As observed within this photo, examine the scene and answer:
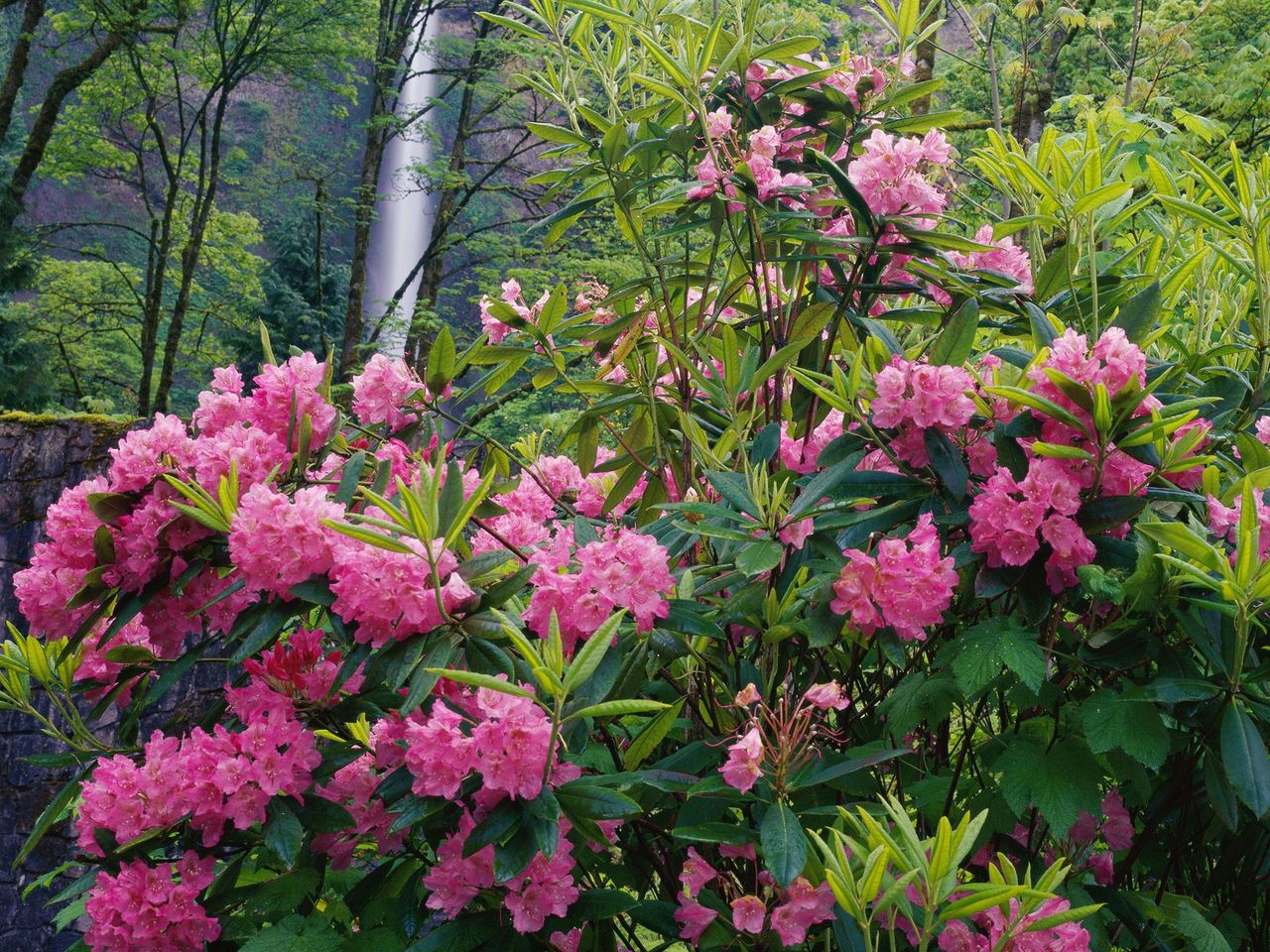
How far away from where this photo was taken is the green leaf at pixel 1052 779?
1.11m

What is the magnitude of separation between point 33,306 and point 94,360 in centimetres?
89

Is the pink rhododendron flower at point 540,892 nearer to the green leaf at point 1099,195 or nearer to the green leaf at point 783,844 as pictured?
the green leaf at point 783,844

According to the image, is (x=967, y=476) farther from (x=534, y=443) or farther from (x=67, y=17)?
(x=67, y=17)

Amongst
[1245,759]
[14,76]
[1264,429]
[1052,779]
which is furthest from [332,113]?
[1245,759]

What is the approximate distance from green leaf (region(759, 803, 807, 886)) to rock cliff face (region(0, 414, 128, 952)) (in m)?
3.84

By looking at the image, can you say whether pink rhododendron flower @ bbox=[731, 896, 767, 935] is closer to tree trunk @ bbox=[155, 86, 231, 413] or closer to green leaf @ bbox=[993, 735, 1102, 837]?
green leaf @ bbox=[993, 735, 1102, 837]

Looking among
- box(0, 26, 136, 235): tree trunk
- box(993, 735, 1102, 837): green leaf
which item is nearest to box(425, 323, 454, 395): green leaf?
box(993, 735, 1102, 837): green leaf

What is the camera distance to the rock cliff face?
4211mm

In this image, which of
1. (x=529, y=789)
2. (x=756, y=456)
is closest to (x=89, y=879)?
(x=529, y=789)

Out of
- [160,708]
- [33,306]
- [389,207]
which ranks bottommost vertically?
[160,708]

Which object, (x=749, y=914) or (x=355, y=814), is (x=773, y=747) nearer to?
(x=749, y=914)

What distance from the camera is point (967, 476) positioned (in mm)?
1150

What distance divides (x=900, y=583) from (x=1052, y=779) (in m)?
0.28

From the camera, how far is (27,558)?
427 cm
